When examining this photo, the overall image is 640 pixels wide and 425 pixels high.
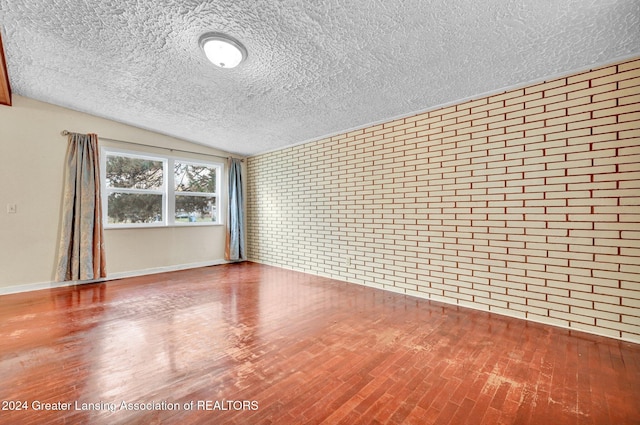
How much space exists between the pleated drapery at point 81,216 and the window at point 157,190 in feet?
0.88

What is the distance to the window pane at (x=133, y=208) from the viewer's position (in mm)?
4805

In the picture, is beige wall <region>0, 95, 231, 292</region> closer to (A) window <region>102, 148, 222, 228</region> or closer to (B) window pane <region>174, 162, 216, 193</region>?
(A) window <region>102, 148, 222, 228</region>

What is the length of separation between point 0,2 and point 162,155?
125 inches

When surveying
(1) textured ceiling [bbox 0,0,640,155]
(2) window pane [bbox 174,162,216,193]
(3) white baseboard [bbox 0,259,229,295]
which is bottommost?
(3) white baseboard [bbox 0,259,229,295]

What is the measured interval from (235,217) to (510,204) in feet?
17.3

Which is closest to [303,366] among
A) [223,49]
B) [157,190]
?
[223,49]

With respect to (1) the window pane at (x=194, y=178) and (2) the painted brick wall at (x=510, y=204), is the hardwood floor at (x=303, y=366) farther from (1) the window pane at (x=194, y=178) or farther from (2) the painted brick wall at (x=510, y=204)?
(1) the window pane at (x=194, y=178)

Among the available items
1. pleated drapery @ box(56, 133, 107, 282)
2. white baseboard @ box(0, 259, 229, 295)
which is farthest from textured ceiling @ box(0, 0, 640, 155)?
white baseboard @ box(0, 259, 229, 295)

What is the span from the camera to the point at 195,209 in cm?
588

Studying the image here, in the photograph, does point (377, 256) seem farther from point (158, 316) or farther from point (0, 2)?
point (0, 2)

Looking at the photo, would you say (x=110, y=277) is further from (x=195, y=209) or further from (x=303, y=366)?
(x=303, y=366)

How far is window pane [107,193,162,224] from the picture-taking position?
480 cm

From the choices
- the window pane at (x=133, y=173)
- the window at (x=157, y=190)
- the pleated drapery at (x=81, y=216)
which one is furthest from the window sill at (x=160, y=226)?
the window pane at (x=133, y=173)

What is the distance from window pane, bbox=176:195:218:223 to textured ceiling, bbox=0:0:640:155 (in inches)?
86.5
